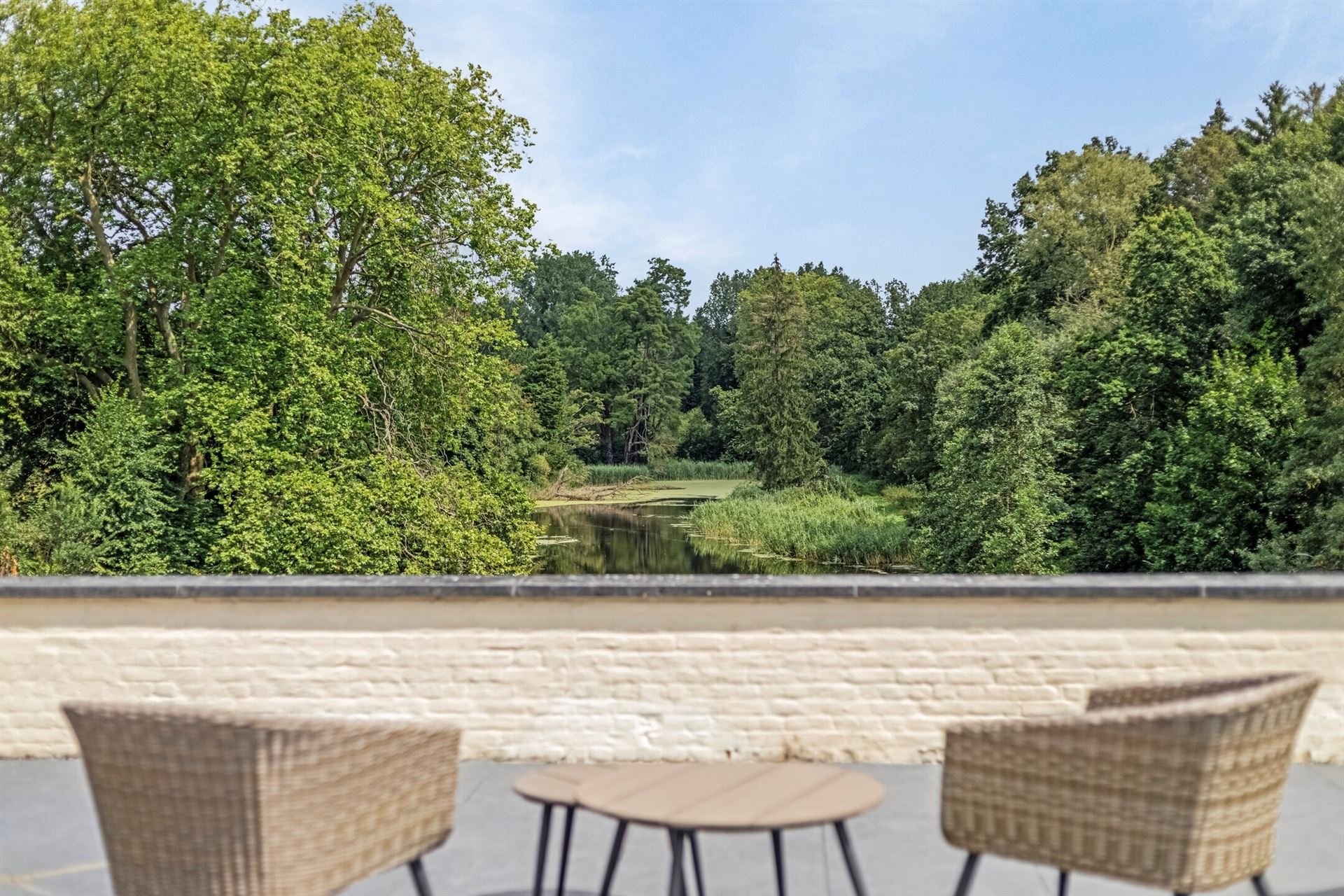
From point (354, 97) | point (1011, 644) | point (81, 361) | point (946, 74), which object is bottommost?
point (1011, 644)

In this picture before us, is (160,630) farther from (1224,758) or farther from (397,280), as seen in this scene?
(397,280)

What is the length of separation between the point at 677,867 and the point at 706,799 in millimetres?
142

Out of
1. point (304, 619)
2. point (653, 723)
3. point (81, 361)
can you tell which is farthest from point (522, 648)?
point (81, 361)

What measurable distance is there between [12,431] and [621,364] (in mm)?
38029

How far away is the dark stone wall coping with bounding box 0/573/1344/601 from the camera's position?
4023 mm

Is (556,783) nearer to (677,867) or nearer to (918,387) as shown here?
(677,867)

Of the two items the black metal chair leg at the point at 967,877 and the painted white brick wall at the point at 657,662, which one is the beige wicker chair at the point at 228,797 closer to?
the black metal chair leg at the point at 967,877

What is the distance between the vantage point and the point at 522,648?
425 cm

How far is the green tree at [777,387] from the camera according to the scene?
134ft

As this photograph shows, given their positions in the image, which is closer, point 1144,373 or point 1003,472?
point 1144,373

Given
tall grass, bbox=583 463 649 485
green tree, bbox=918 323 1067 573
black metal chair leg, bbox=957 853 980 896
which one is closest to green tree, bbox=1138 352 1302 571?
green tree, bbox=918 323 1067 573

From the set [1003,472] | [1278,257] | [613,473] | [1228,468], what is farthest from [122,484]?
[613,473]

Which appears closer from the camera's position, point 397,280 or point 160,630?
point 160,630

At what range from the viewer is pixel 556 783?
2381 mm
